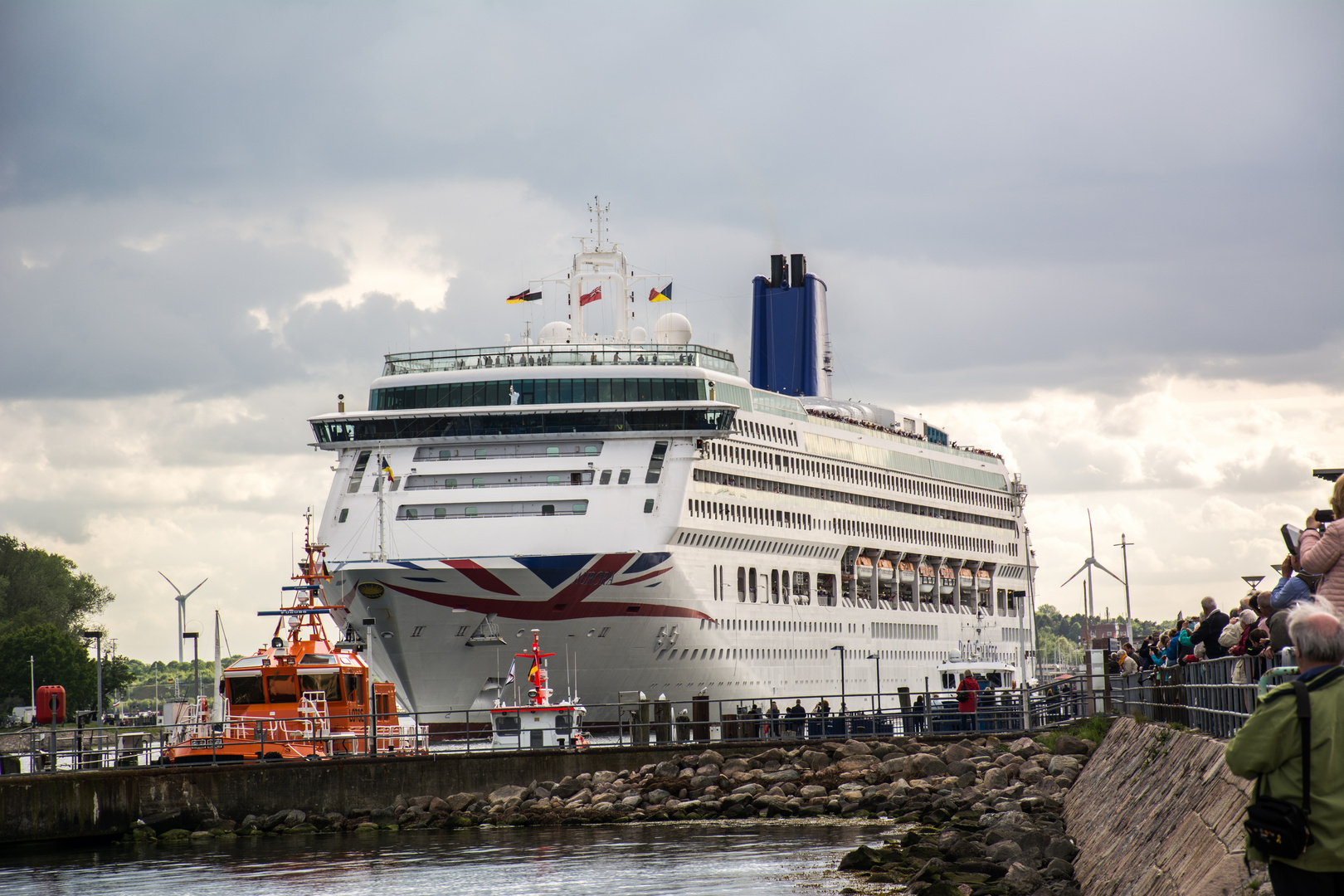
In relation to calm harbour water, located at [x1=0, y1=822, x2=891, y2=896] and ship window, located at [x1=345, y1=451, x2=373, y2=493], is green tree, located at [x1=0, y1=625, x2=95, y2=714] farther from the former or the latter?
calm harbour water, located at [x1=0, y1=822, x2=891, y2=896]

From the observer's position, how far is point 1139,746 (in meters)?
20.5

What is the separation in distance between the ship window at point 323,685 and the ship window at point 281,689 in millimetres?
175

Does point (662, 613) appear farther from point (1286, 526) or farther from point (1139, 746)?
point (1286, 526)

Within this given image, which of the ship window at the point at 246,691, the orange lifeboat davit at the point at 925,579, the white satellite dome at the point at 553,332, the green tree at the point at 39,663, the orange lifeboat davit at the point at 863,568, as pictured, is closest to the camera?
the ship window at the point at 246,691

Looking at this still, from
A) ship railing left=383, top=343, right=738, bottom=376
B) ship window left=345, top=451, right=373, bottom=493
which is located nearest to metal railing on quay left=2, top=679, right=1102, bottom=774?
ship window left=345, top=451, right=373, bottom=493

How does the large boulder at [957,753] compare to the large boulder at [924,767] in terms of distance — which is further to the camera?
the large boulder at [957,753]

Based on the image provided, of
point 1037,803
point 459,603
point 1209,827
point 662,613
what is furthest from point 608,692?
point 1209,827

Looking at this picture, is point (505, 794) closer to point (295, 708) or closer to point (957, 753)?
point (295, 708)

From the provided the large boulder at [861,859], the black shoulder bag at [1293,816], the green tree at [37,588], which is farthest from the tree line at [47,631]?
the black shoulder bag at [1293,816]

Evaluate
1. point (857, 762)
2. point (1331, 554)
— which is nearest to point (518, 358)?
point (857, 762)

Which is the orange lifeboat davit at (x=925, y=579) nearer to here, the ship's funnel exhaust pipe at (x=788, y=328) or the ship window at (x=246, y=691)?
the ship's funnel exhaust pipe at (x=788, y=328)

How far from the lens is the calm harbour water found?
23703mm

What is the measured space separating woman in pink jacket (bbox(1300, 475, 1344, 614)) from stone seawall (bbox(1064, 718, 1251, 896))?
1.62 m

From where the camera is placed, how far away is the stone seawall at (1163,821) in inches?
471
